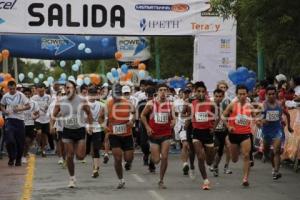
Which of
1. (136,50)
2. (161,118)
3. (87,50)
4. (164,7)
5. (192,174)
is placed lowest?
(192,174)

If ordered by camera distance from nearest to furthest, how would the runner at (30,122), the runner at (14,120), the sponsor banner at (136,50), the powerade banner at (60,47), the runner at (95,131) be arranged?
the runner at (95,131), the runner at (14,120), the runner at (30,122), the powerade banner at (60,47), the sponsor banner at (136,50)

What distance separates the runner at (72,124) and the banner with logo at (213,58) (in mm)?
7416

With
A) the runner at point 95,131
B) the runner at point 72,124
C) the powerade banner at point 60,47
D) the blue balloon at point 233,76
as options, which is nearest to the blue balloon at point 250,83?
the blue balloon at point 233,76

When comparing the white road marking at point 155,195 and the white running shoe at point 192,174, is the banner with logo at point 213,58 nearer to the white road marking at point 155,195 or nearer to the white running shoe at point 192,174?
the white running shoe at point 192,174

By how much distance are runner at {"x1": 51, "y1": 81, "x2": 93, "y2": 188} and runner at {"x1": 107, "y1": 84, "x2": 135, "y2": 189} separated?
0.49 metres

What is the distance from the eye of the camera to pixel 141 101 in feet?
58.1

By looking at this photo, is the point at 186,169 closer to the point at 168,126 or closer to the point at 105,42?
the point at 168,126

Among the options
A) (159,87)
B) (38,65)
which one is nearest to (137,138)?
(159,87)

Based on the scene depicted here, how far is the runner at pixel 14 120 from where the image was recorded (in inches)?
671

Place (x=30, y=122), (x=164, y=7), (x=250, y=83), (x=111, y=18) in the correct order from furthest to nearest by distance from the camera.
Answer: (x=250, y=83), (x=164, y=7), (x=111, y=18), (x=30, y=122)

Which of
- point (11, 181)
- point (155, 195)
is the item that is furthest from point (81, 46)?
point (155, 195)

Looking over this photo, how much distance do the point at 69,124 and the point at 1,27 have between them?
22.7ft

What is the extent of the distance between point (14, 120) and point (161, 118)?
17.1 ft

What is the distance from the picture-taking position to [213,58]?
66.4 feet
